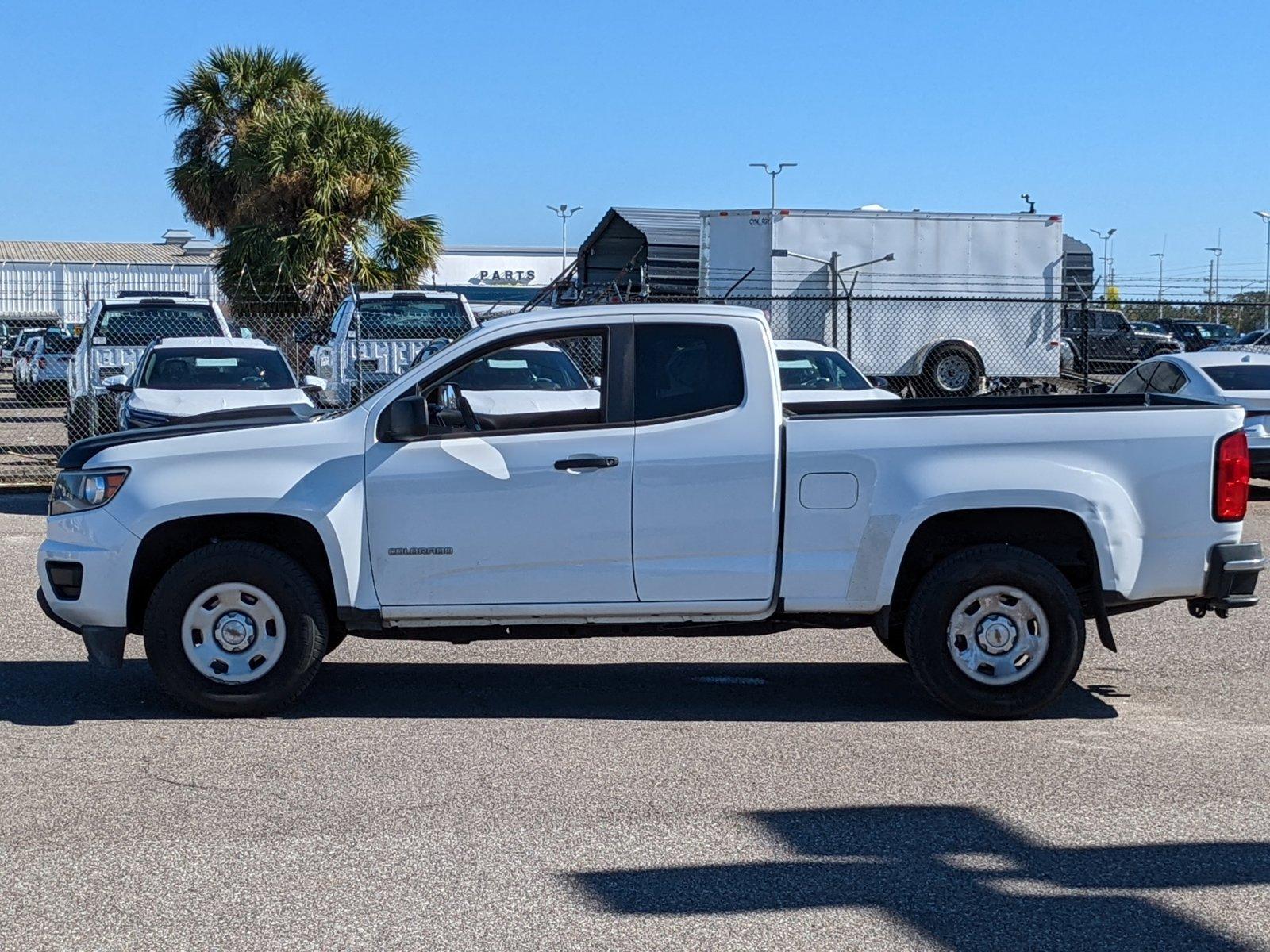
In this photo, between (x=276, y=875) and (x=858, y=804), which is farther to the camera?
(x=858, y=804)

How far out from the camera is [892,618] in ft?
23.9

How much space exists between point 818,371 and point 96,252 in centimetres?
5669

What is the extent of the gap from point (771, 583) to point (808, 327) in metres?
18.2

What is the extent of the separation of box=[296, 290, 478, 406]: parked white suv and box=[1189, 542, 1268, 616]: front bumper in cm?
1252

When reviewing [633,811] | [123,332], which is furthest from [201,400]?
[633,811]

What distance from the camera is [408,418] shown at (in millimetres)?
6941

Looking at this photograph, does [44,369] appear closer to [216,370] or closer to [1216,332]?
[216,370]

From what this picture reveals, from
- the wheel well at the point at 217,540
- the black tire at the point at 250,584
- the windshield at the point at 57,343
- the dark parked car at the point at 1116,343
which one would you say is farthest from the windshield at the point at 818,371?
the dark parked car at the point at 1116,343

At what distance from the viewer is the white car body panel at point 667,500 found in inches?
275

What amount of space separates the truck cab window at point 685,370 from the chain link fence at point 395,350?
105 inches

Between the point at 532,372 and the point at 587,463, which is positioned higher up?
the point at 532,372

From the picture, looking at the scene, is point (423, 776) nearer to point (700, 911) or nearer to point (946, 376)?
point (700, 911)

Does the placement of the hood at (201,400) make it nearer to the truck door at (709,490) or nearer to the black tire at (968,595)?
the truck door at (709,490)

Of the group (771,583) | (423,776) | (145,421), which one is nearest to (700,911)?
(423,776)
